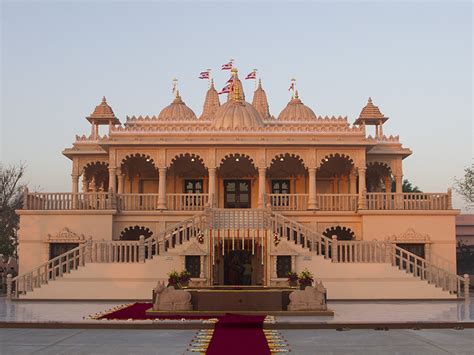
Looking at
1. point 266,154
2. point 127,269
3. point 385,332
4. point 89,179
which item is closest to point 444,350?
point 385,332

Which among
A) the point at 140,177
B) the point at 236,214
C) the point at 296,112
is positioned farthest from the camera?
the point at 296,112

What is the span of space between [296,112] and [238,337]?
25.2m

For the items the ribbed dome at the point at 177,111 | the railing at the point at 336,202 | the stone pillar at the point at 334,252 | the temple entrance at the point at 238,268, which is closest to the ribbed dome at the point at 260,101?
the ribbed dome at the point at 177,111

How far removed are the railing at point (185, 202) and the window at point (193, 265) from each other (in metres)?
4.91

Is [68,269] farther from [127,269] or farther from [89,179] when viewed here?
[89,179]

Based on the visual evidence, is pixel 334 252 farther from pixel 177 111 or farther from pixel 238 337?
pixel 177 111

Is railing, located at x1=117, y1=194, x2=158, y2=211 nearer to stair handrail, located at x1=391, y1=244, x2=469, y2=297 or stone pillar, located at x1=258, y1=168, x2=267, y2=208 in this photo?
stone pillar, located at x1=258, y1=168, x2=267, y2=208

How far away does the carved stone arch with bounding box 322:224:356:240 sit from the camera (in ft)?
101

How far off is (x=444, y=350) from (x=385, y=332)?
305 cm

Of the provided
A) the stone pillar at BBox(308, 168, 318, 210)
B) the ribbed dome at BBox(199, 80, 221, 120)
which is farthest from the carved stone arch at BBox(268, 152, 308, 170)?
the ribbed dome at BBox(199, 80, 221, 120)

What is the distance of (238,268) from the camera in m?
29.5

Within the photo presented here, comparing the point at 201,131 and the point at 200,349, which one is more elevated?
the point at 201,131

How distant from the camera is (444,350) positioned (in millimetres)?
13227

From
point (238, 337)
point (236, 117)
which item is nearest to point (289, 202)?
point (236, 117)
